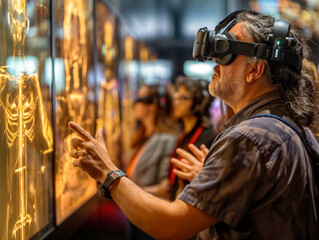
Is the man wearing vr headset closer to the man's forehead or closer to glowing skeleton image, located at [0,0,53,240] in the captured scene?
the man's forehead

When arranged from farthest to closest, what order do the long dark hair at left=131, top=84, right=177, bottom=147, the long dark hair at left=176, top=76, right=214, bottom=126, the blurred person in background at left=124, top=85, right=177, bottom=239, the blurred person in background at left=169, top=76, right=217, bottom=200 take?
the long dark hair at left=131, top=84, right=177, bottom=147 → the blurred person in background at left=124, top=85, right=177, bottom=239 → the long dark hair at left=176, top=76, right=214, bottom=126 → the blurred person in background at left=169, top=76, right=217, bottom=200

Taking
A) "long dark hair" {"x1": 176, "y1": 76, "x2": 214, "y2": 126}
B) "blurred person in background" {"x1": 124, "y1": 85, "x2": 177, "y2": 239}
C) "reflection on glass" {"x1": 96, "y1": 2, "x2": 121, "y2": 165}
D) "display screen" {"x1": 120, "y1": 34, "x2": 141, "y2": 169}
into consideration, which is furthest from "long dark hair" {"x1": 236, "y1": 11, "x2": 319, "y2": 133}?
"display screen" {"x1": 120, "y1": 34, "x2": 141, "y2": 169}

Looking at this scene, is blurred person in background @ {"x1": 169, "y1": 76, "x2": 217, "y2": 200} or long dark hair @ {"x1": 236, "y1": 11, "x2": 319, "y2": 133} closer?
long dark hair @ {"x1": 236, "y1": 11, "x2": 319, "y2": 133}

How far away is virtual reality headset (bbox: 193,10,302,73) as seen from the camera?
146cm

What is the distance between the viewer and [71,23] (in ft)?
7.22

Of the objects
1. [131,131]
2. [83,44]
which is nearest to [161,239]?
[83,44]

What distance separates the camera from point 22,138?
1508 mm

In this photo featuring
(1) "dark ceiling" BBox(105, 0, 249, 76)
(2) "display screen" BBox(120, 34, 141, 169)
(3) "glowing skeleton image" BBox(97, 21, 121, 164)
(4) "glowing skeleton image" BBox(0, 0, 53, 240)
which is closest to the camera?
(4) "glowing skeleton image" BBox(0, 0, 53, 240)

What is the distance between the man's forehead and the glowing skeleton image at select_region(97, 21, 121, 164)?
1707 mm

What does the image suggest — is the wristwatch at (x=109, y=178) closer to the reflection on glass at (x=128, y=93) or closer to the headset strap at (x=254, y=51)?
the headset strap at (x=254, y=51)

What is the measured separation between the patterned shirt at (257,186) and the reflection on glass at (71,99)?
2.51 ft

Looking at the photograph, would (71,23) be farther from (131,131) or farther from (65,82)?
(131,131)

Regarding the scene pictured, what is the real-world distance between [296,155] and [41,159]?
3.21 ft

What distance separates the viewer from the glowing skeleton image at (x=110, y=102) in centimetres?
335
